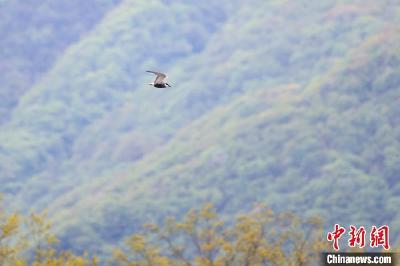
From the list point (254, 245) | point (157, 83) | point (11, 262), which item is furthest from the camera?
point (254, 245)

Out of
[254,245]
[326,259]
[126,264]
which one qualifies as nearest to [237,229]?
[254,245]

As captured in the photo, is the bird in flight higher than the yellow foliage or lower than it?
lower

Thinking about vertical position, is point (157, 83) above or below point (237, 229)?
below

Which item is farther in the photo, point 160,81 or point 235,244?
point 235,244

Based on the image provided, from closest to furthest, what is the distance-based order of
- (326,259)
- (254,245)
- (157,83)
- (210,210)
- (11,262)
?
(157,83), (326,259), (11,262), (254,245), (210,210)

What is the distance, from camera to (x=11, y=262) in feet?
179

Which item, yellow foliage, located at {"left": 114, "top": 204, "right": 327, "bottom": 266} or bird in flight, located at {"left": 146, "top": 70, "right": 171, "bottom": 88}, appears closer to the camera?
bird in flight, located at {"left": 146, "top": 70, "right": 171, "bottom": 88}

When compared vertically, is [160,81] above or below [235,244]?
below

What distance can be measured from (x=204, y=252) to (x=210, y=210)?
395 centimetres

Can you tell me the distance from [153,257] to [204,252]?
3.14 meters

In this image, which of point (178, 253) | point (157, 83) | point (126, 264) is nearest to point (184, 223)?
point (178, 253)

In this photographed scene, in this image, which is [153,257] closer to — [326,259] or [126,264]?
[126,264]

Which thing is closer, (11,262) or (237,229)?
(11,262)

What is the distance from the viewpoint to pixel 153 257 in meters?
60.6
